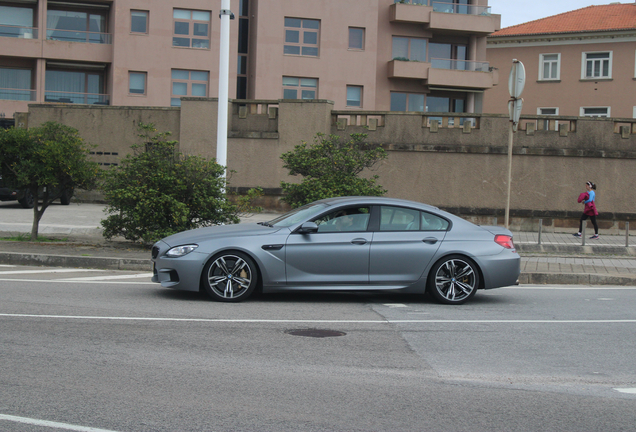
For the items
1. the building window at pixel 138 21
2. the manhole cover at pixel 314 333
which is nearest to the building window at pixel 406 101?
the building window at pixel 138 21

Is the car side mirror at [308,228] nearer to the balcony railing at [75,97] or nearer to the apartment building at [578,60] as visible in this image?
the balcony railing at [75,97]

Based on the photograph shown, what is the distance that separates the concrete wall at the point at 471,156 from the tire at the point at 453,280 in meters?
15.1

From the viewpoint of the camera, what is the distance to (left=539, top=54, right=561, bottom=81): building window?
41.8m

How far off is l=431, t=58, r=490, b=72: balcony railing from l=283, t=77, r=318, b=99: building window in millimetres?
6986

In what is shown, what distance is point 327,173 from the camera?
14781 mm

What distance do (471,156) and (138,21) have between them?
66.5ft

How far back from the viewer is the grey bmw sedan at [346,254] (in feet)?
28.1

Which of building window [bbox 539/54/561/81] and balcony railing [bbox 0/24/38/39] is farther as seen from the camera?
building window [bbox 539/54/561/81]

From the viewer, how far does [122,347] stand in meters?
6.09

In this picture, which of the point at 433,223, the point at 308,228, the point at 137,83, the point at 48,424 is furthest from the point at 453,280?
the point at 137,83

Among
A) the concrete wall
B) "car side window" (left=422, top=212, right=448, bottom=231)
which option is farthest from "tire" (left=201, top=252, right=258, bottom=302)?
the concrete wall

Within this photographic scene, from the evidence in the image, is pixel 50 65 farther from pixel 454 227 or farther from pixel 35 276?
pixel 454 227

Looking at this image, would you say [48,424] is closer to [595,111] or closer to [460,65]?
[460,65]

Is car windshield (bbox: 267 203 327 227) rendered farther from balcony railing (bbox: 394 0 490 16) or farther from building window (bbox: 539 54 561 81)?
building window (bbox: 539 54 561 81)
